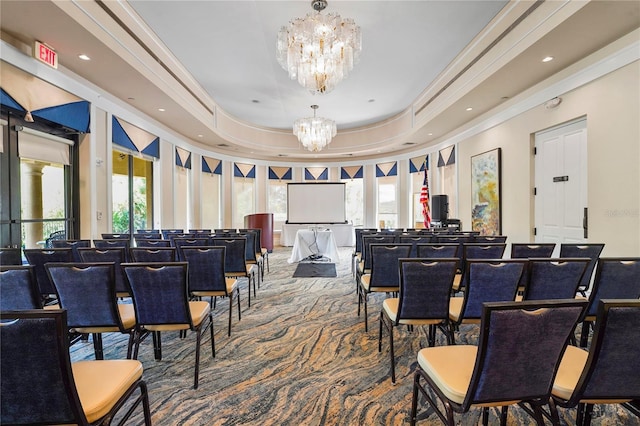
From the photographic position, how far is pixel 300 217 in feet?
32.0

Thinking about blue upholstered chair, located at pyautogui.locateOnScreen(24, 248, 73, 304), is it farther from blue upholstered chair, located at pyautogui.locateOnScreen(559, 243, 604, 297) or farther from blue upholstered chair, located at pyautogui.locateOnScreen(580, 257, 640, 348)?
blue upholstered chair, located at pyautogui.locateOnScreen(559, 243, 604, 297)

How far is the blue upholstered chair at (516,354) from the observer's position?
1.11 metres

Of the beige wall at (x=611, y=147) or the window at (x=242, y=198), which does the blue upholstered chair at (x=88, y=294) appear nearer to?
the beige wall at (x=611, y=147)

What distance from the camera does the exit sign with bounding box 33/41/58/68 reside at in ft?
10.8

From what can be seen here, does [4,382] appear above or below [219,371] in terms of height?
above

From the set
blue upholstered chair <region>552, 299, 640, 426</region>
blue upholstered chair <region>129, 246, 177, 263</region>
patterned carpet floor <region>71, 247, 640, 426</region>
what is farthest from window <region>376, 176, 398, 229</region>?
blue upholstered chair <region>552, 299, 640, 426</region>

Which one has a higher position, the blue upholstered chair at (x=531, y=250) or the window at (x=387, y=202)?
the window at (x=387, y=202)

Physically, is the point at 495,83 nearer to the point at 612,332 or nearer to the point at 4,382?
the point at 612,332

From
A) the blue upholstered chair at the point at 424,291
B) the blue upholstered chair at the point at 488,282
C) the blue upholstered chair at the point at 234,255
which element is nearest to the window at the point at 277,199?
the blue upholstered chair at the point at 234,255

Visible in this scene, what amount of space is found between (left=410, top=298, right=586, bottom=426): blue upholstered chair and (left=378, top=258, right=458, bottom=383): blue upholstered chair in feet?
2.53

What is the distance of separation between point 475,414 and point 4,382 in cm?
227

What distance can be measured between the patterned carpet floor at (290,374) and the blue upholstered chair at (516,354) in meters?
0.68

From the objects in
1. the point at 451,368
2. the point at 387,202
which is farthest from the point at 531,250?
the point at 387,202

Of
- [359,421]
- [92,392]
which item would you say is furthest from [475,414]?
[92,392]
